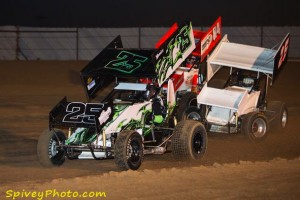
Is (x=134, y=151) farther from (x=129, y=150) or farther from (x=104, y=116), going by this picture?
(x=104, y=116)

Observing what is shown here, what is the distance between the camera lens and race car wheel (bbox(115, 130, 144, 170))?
9945mm

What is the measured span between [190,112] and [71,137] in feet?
9.88

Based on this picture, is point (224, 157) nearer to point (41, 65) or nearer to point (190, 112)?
point (190, 112)

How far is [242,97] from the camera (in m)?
13.8

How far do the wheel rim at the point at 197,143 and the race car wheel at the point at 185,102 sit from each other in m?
1.27

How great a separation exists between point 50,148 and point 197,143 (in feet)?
8.29

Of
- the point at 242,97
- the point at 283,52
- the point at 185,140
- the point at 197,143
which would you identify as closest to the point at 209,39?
the point at 242,97

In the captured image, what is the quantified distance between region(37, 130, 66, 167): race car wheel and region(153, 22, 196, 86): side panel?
192cm

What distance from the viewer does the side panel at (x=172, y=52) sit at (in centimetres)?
1099

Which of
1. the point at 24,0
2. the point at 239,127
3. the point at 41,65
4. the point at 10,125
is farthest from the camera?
the point at 24,0

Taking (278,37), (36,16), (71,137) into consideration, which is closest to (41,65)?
(36,16)

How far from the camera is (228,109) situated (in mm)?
14250

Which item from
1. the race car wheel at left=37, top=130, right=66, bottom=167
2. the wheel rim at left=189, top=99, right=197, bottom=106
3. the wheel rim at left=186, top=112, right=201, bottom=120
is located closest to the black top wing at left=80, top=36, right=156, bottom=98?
the race car wheel at left=37, top=130, right=66, bottom=167

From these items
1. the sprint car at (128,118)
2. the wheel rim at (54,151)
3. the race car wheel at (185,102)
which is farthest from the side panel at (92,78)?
the race car wheel at (185,102)
